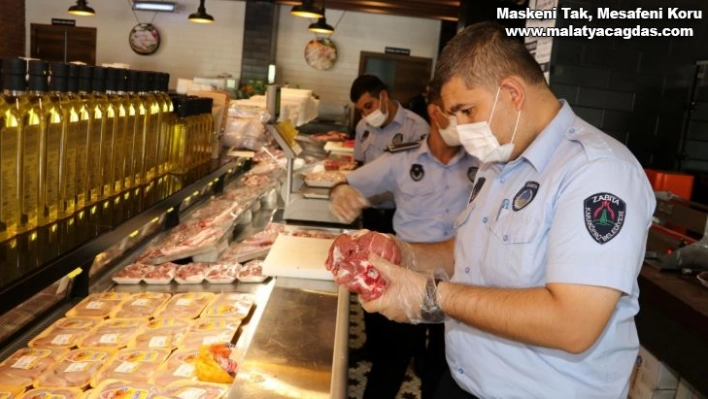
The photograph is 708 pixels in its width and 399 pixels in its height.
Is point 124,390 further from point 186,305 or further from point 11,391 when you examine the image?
point 186,305

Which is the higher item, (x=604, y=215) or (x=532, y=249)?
(x=604, y=215)

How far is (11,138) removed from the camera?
1.42 meters

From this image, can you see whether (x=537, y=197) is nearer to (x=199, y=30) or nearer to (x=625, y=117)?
(x=625, y=117)

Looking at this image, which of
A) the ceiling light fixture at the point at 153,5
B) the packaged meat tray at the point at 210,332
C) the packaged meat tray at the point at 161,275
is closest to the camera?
the packaged meat tray at the point at 210,332

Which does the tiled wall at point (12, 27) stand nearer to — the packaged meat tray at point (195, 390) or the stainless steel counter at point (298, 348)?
the stainless steel counter at point (298, 348)

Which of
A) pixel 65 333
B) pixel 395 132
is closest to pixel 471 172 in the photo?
pixel 395 132

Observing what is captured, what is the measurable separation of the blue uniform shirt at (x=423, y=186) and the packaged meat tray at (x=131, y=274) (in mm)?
1552

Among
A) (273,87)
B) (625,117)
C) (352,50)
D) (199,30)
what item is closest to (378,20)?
(352,50)

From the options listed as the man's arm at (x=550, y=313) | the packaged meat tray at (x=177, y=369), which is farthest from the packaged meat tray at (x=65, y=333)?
the man's arm at (x=550, y=313)

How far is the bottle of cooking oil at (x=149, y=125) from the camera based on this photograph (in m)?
2.23

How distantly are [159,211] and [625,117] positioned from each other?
375 centimetres

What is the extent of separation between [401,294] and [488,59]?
647 mm

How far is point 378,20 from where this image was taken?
46.3 feet

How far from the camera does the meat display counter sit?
1.43m
